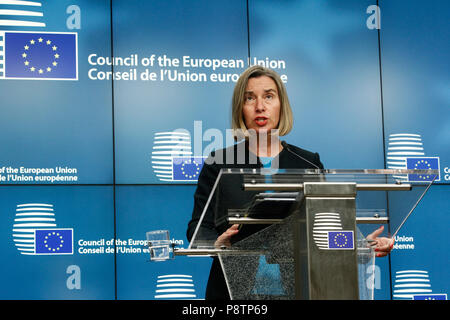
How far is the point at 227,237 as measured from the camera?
162cm

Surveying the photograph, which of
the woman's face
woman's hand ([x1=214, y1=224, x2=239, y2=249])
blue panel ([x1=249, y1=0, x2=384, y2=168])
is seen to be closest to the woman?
the woman's face

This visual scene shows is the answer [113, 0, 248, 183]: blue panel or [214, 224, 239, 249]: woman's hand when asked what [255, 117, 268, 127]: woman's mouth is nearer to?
[214, 224, 239, 249]: woman's hand

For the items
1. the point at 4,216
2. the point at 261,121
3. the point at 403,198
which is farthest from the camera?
the point at 4,216

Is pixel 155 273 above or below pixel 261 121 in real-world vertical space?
below

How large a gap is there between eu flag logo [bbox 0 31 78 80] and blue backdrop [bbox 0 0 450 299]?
0.03 feet

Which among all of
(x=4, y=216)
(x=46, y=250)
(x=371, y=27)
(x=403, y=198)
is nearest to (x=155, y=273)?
(x=46, y=250)

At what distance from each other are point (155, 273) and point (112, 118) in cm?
114

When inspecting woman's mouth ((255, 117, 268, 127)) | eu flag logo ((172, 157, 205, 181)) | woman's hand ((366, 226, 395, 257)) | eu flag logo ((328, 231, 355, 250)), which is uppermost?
woman's mouth ((255, 117, 268, 127))

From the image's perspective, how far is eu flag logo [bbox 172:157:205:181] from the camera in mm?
4184

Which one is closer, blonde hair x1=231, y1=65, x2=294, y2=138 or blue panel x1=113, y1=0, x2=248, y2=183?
blonde hair x1=231, y1=65, x2=294, y2=138

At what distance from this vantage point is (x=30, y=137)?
4137 mm

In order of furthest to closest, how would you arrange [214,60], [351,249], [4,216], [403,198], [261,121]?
1. [214,60]
2. [4,216]
3. [261,121]
4. [403,198]
5. [351,249]

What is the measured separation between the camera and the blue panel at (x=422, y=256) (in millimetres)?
4242
